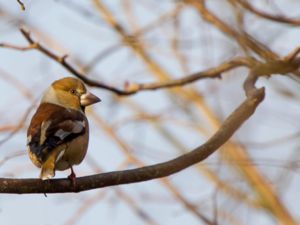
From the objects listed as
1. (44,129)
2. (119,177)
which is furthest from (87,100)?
(119,177)

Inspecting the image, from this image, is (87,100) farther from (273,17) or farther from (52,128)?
(273,17)

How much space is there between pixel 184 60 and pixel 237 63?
9.22 feet

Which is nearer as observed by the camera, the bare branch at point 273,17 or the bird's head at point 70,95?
the bare branch at point 273,17

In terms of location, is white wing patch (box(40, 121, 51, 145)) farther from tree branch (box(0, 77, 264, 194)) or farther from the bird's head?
the bird's head

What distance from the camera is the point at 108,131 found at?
23.7 feet

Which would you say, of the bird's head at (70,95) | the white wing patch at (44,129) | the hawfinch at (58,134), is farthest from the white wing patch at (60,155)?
the bird's head at (70,95)

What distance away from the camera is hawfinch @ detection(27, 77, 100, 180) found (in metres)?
4.27

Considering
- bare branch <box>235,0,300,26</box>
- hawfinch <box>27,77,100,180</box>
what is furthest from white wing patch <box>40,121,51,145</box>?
bare branch <box>235,0,300,26</box>

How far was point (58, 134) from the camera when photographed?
4.43 m

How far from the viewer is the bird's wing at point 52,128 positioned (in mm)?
4312

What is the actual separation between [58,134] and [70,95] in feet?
2.92

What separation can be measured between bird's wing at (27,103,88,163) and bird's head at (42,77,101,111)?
24 centimetres

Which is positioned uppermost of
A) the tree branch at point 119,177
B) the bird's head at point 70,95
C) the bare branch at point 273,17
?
the bare branch at point 273,17

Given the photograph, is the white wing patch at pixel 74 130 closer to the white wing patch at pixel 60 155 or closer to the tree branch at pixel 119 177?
the white wing patch at pixel 60 155
